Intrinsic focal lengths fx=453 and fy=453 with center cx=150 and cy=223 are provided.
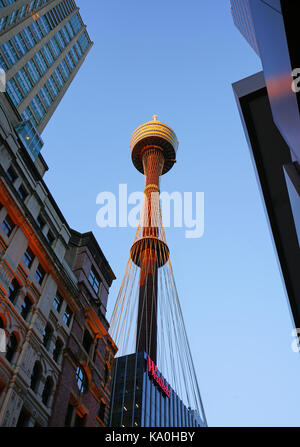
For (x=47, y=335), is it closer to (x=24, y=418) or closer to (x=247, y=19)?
(x=24, y=418)

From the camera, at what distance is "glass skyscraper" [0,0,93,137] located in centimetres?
8081

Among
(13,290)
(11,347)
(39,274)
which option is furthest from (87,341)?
(11,347)

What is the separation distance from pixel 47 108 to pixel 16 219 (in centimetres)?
7450

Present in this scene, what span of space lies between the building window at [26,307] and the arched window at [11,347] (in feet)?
6.13

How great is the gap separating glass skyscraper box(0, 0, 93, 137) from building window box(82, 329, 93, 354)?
53.0 m

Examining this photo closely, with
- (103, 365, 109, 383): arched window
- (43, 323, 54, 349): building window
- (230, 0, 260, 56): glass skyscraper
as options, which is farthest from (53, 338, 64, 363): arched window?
(230, 0, 260, 56): glass skyscraper

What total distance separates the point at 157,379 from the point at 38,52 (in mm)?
70494

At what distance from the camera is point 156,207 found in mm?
106312

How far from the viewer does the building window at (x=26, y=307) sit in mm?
27266

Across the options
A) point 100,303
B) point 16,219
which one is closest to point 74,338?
point 100,303

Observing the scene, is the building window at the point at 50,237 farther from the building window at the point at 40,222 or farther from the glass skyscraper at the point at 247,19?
the glass skyscraper at the point at 247,19

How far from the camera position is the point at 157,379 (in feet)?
276

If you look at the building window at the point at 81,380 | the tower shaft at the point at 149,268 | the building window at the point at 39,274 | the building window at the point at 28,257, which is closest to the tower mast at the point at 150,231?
the tower shaft at the point at 149,268

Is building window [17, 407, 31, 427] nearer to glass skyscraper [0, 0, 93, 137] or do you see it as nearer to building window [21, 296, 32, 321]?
building window [21, 296, 32, 321]
